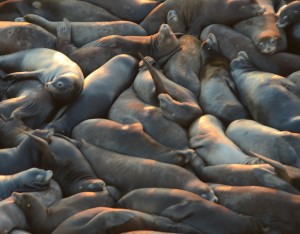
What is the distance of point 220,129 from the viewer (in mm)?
7152

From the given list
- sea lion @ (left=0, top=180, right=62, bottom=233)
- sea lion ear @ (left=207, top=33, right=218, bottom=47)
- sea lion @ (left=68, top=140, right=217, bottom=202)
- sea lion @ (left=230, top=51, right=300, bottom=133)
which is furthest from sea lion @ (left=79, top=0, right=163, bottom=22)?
sea lion @ (left=0, top=180, right=62, bottom=233)

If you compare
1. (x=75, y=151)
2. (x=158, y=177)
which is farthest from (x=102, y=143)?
(x=158, y=177)

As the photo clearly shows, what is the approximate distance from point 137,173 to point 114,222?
898mm

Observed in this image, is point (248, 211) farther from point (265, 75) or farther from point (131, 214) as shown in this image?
point (265, 75)

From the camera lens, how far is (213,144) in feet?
22.5

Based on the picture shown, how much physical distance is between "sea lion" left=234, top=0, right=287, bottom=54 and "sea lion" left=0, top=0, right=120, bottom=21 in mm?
1545

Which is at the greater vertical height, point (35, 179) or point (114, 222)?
point (114, 222)

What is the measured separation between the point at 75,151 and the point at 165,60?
192 centimetres

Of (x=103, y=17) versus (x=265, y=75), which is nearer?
(x=265, y=75)

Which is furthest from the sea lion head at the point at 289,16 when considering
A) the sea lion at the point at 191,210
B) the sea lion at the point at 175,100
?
the sea lion at the point at 191,210

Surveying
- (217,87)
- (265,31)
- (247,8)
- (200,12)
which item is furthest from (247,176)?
(200,12)

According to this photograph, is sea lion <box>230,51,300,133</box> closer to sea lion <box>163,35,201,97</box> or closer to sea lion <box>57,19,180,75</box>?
sea lion <box>163,35,201,97</box>

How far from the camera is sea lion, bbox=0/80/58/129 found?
7.31 meters

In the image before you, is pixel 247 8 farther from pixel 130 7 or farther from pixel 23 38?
pixel 23 38
